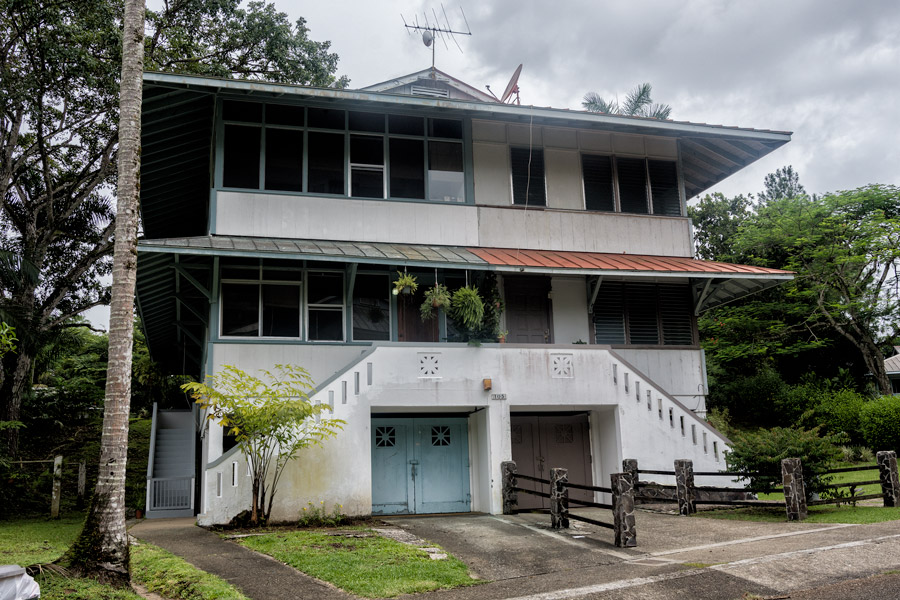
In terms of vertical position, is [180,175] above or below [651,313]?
above

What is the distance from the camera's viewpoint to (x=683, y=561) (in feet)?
30.8

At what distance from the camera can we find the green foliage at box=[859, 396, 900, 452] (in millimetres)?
22844

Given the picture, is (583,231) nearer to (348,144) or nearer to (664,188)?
(664,188)

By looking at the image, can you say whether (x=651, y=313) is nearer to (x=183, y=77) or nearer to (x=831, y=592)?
(x=831, y=592)

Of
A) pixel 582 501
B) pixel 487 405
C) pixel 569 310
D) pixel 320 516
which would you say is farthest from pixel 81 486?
pixel 582 501

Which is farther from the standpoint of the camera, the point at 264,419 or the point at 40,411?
the point at 40,411

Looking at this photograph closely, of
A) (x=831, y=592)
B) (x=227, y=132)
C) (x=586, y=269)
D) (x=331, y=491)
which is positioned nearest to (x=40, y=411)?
(x=227, y=132)

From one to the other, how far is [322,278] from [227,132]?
12.4 ft

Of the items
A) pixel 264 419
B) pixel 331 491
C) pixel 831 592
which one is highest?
pixel 264 419

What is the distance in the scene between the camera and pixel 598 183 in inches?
725

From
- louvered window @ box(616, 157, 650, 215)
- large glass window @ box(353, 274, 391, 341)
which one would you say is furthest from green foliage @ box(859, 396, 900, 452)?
large glass window @ box(353, 274, 391, 341)

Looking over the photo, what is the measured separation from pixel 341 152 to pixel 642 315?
8248 mm

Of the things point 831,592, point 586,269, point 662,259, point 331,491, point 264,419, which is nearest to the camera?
point 831,592

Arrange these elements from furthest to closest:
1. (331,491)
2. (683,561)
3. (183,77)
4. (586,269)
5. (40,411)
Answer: (40,411) → (586,269) → (183,77) → (331,491) → (683,561)
